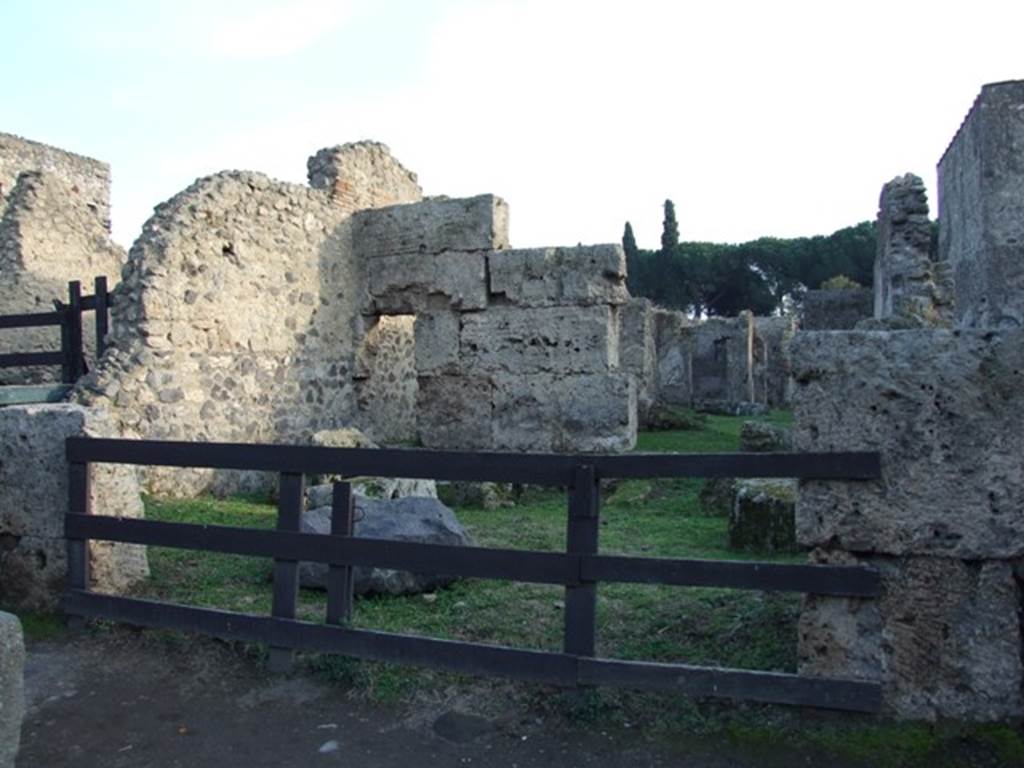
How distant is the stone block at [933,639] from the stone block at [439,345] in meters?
7.52

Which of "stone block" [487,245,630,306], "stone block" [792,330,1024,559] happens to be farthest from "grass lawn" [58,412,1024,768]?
"stone block" [487,245,630,306]

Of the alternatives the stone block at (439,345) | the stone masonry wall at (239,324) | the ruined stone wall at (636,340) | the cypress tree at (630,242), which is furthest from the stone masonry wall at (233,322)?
the cypress tree at (630,242)

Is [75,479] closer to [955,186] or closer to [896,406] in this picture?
[896,406]

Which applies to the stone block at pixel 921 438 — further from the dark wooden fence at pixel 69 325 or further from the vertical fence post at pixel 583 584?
the dark wooden fence at pixel 69 325

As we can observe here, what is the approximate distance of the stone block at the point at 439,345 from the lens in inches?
423

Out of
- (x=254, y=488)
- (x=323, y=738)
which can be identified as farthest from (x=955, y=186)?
(x=254, y=488)

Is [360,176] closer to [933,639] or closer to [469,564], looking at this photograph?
[469,564]

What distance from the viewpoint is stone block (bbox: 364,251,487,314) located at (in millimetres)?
10633

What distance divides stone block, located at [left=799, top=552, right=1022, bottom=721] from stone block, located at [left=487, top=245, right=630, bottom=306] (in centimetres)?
664

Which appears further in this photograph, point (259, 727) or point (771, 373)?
point (771, 373)

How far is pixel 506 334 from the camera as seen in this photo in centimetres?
1041

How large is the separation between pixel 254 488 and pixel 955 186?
23.9ft

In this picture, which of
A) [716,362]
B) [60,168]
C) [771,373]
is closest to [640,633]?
[60,168]

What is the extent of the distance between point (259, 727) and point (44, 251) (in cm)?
1323
